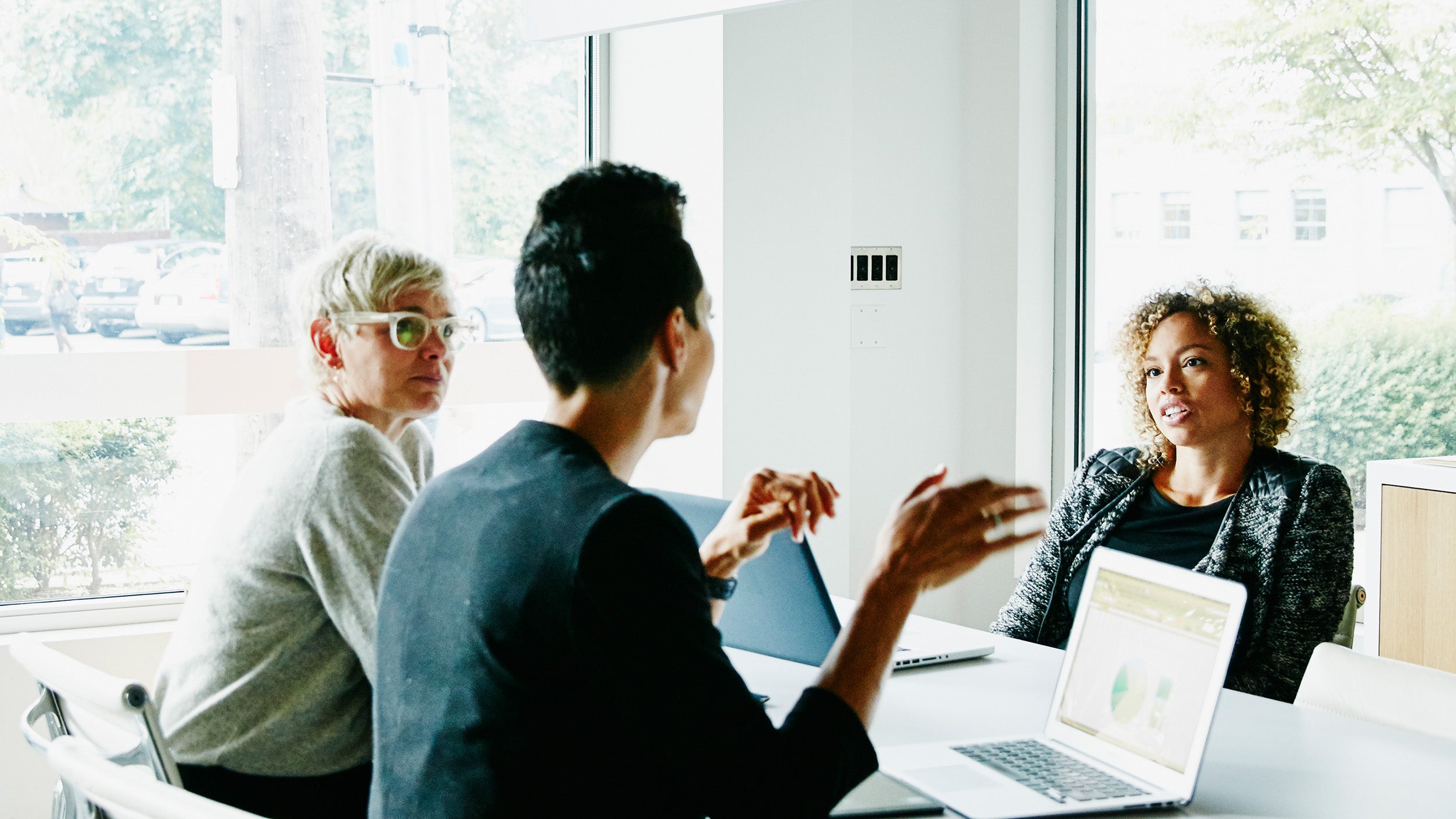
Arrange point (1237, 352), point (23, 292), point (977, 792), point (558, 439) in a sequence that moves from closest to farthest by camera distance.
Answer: point (558, 439) < point (977, 792) < point (1237, 352) < point (23, 292)

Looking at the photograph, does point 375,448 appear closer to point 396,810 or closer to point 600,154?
point 396,810

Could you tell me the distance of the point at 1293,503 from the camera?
250cm

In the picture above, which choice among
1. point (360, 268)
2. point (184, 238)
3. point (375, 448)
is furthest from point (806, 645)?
point (184, 238)

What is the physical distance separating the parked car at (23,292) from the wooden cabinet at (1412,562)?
3.29 m

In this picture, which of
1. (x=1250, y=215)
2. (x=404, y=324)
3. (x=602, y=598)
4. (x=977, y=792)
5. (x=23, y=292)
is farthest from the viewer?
(x=1250, y=215)

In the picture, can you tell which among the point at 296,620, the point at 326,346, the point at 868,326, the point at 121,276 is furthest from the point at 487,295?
the point at 296,620

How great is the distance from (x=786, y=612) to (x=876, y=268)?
198 cm

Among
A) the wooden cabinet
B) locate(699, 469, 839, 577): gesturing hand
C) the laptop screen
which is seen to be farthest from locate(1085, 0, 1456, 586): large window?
locate(699, 469, 839, 577): gesturing hand

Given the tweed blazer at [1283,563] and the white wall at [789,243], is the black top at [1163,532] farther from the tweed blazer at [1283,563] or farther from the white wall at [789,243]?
the white wall at [789,243]

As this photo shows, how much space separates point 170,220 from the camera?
3453mm

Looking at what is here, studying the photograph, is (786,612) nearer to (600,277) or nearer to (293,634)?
(293,634)

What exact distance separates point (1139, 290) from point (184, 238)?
2.77m

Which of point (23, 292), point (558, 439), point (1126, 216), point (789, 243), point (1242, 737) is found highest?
point (1126, 216)

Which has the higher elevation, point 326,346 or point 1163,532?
point 326,346
